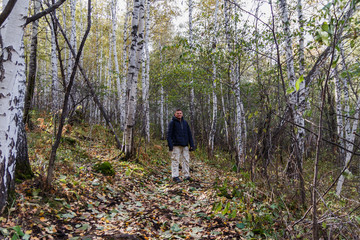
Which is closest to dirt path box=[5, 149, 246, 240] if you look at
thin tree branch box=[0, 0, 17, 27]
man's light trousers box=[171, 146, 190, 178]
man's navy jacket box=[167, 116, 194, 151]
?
man's light trousers box=[171, 146, 190, 178]

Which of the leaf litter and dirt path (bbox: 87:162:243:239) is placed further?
dirt path (bbox: 87:162:243:239)

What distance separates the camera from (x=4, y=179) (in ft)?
8.65

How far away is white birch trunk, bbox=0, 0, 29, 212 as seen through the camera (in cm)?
247

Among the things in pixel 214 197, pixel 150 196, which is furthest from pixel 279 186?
pixel 150 196

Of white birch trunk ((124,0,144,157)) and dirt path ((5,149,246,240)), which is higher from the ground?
white birch trunk ((124,0,144,157))

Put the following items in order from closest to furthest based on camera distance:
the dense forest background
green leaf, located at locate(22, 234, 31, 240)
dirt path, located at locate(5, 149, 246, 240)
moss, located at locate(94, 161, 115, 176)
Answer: the dense forest background < green leaf, located at locate(22, 234, 31, 240) < dirt path, located at locate(5, 149, 246, 240) < moss, located at locate(94, 161, 115, 176)

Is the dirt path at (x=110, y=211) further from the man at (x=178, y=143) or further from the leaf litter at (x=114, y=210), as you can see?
the man at (x=178, y=143)

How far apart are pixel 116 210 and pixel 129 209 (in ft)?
0.84

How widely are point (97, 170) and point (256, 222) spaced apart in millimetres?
3600

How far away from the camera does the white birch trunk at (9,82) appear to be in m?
2.47

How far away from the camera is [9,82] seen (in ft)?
8.16

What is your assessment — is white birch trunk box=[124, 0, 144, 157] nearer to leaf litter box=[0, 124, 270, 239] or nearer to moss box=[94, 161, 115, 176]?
leaf litter box=[0, 124, 270, 239]

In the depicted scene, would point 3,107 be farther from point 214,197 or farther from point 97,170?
point 214,197

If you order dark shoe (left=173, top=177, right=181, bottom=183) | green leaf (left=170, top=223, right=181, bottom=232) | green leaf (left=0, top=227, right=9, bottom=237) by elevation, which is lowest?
green leaf (left=170, top=223, right=181, bottom=232)
